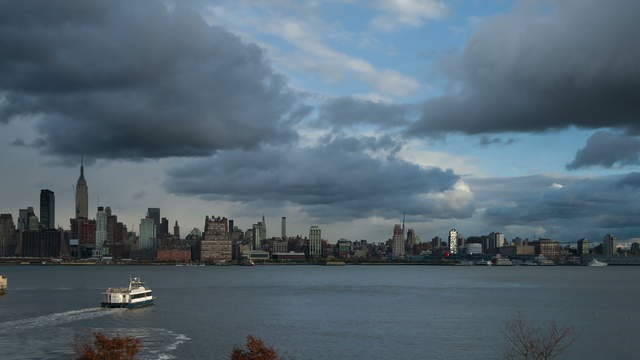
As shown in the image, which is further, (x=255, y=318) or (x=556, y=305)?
(x=556, y=305)

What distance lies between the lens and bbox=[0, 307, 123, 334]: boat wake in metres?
125

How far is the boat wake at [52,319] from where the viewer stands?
125 metres

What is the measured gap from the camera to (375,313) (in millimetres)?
161125

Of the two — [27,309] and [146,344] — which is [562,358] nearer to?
[146,344]

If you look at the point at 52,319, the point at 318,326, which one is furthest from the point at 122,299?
the point at 318,326

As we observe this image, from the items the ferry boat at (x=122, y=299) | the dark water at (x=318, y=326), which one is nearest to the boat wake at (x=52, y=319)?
the dark water at (x=318, y=326)

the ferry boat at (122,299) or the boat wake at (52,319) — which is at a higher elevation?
the ferry boat at (122,299)

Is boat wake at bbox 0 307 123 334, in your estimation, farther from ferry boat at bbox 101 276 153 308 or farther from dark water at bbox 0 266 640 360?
ferry boat at bbox 101 276 153 308

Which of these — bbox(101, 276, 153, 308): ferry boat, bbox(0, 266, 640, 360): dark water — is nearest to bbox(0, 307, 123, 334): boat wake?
bbox(0, 266, 640, 360): dark water

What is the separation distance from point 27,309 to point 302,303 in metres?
70.7

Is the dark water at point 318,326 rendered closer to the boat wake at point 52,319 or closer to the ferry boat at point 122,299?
the boat wake at point 52,319

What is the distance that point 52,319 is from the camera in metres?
138

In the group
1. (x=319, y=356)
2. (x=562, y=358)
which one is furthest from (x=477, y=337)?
(x=319, y=356)

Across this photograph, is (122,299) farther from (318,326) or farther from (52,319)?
(318,326)
